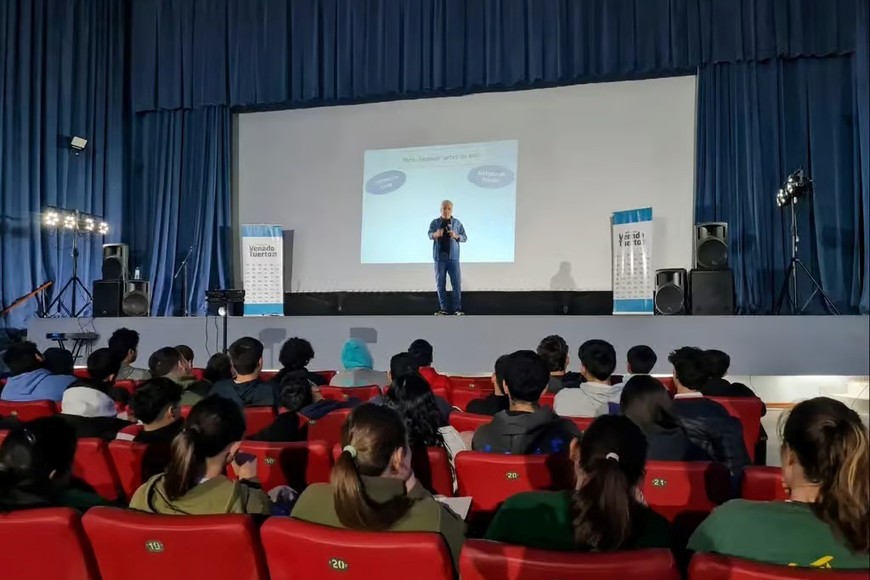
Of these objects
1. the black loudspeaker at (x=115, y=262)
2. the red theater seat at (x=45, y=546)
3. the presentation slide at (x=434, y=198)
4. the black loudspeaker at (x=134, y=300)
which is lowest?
the red theater seat at (x=45, y=546)

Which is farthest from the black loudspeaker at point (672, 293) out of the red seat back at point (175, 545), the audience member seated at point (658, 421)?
the red seat back at point (175, 545)

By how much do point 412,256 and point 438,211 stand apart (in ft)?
2.00

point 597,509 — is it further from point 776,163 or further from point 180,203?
point 180,203

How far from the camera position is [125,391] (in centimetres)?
363

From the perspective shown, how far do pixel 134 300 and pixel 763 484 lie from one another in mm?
7343

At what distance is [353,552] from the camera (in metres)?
1.36

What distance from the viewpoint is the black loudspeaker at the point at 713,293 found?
6.54 meters

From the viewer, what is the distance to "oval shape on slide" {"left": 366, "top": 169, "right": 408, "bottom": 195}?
8375 mm

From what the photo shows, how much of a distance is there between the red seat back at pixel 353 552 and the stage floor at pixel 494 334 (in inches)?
189

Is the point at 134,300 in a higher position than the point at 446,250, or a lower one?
lower

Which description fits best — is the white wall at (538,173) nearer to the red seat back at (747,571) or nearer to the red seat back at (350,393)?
the red seat back at (350,393)

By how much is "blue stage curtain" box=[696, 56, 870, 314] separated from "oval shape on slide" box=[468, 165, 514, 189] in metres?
2.07

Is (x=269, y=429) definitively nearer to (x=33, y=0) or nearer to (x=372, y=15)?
(x=372, y=15)

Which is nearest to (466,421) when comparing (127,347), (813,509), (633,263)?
(813,509)
